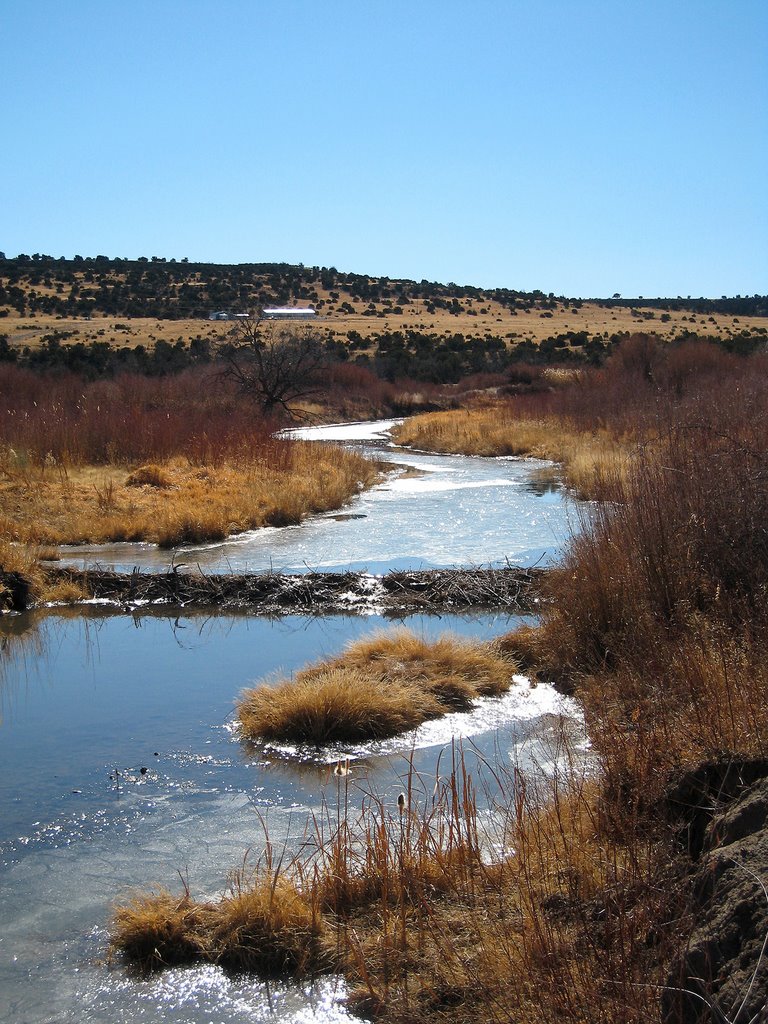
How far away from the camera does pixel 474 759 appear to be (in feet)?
26.5

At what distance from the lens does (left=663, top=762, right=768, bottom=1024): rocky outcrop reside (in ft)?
10.3

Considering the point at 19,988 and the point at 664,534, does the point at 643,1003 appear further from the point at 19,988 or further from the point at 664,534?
the point at 664,534

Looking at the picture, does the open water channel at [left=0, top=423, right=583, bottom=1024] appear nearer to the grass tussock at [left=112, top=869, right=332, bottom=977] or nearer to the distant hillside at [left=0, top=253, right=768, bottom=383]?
the grass tussock at [left=112, top=869, right=332, bottom=977]

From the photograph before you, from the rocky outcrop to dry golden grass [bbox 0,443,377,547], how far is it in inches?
572

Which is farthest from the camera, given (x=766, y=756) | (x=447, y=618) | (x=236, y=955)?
(x=447, y=618)

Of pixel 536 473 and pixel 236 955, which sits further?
pixel 536 473

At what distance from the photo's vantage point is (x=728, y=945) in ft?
11.2

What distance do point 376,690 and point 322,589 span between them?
520 cm

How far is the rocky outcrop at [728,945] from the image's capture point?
3148 mm

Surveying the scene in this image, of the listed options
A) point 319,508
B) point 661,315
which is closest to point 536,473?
point 319,508

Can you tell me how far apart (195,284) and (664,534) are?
3723 inches

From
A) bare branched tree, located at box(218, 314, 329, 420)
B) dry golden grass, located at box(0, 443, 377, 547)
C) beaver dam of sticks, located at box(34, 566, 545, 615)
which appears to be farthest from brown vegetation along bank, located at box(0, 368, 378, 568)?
bare branched tree, located at box(218, 314, 329, 420)

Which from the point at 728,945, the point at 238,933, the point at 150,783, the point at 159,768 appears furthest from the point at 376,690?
the point at 728,945

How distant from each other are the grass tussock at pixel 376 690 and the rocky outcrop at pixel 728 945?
488cm
